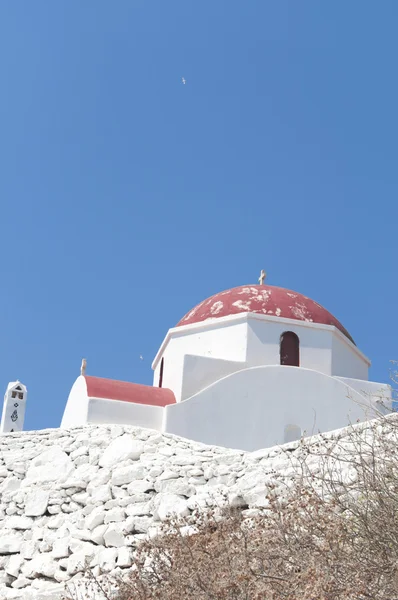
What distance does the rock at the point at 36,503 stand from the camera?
8211mm

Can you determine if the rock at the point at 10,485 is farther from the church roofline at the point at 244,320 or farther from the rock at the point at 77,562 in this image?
the church roofline at the point at 244,320

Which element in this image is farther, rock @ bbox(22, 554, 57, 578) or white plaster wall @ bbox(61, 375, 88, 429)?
white plaster wall @ bbox(61, 375, 88, 429)

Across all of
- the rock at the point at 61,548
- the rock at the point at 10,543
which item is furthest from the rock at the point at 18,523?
the rock at the point at 61,548

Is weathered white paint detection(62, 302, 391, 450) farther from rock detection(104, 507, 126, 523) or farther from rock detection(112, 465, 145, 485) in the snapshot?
rock detection(104, 507, 126, 523)

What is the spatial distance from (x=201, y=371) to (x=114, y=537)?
6517 mm

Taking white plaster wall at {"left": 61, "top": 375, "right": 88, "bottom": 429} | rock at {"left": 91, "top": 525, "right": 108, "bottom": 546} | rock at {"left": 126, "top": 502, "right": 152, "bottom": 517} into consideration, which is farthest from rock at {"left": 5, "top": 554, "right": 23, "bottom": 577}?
white plaster wall at {"left": 61, "top": 375, "right": 88, "bottom": 429}

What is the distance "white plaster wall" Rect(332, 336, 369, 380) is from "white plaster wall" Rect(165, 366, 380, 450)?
919mm

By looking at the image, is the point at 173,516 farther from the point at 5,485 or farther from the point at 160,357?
the point at 160,357

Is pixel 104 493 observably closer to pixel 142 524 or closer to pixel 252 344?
pixel 142 524

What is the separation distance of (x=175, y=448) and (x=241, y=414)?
4.11 metres

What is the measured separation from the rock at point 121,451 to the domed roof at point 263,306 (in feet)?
18.1

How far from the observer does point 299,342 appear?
45.8 ft

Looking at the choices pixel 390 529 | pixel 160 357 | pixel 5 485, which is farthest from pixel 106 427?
pixel 390 529

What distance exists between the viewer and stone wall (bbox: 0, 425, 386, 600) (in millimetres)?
6703
